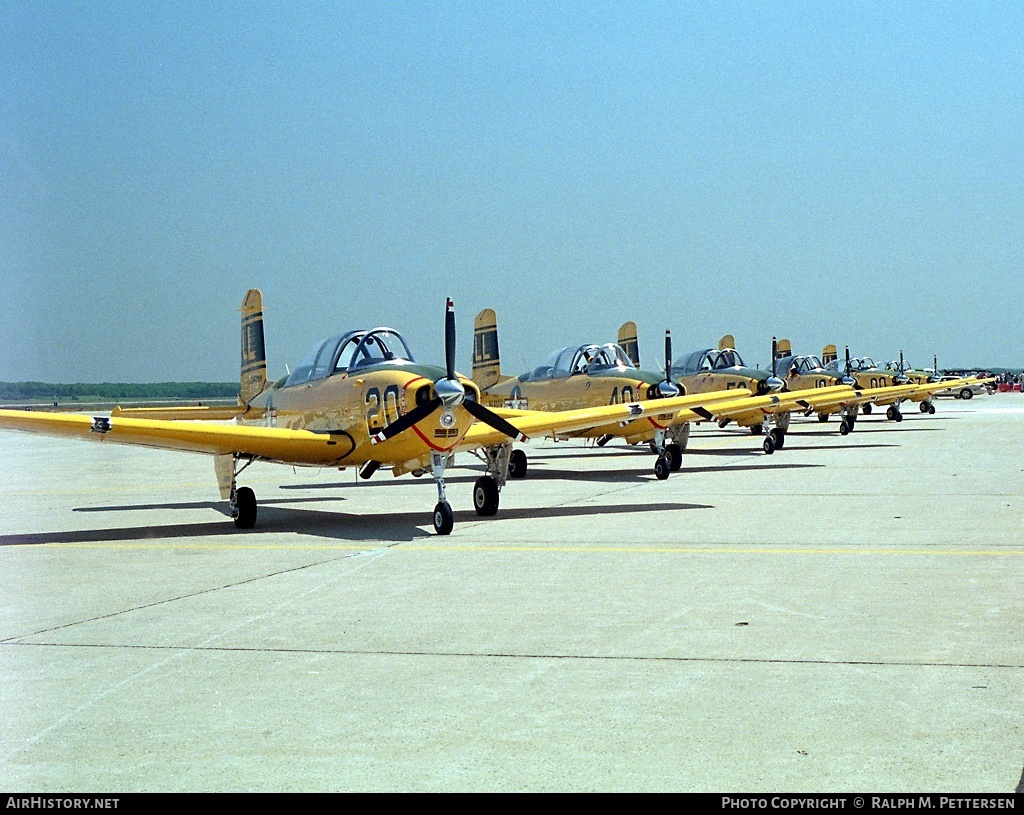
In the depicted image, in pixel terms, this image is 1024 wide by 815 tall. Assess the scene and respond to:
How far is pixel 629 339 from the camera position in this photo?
36.4m

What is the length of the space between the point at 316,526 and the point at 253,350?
22.4 feet

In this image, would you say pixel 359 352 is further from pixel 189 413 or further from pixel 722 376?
pixel 722 376

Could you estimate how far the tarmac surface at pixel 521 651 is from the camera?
4.80 meters

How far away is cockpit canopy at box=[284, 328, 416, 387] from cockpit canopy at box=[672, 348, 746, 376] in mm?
20768

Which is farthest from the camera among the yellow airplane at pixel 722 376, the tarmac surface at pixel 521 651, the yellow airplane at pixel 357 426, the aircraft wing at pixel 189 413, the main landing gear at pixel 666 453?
the yellow airplane at pixel 722 376

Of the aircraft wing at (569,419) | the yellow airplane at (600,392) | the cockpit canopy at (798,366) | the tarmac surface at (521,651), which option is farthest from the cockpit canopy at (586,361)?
the cockpit canopy at (798,366)

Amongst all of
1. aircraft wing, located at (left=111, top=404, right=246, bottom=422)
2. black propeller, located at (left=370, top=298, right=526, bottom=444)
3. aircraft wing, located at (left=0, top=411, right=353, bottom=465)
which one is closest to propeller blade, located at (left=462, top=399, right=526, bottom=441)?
black propeller, located at (left=370, top=298, right=526, bottom=444)

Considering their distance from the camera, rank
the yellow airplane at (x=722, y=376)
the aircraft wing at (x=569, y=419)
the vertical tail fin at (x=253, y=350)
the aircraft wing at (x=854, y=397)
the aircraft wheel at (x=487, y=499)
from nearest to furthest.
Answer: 1. the aircraft wheel at (x=487, y=499)
2. the aircraft wing at (x=569, y=419)
3. the vertical tail fin at (x=253, y=350)
4. the yellow airplane at (x=722, y=376)
5. the aircraft wing at (x=854, y=397)

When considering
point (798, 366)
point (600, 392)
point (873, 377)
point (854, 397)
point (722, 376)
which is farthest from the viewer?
point (873, 377)

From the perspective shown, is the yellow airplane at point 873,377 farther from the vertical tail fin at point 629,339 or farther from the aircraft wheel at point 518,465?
the aircraft wheel at point 518,465

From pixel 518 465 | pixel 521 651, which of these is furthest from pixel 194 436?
pixel 518 465

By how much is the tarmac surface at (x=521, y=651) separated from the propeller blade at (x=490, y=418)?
115cm

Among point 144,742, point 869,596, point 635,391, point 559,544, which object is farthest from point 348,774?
point 635,391

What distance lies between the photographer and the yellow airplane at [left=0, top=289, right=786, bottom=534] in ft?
45.7
